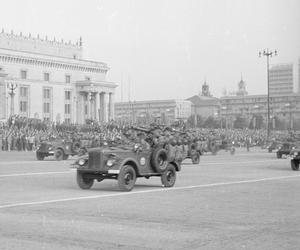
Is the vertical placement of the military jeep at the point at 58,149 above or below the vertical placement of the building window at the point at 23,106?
below

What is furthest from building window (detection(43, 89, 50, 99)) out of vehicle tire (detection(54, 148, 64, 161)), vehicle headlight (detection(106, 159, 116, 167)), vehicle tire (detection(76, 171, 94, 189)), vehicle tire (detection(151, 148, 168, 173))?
vehicle headlight (detection(106, 159, 116, 167))

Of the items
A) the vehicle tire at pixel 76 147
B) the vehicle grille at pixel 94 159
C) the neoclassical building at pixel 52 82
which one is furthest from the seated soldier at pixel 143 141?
the neoclassical building at pixel 52 82

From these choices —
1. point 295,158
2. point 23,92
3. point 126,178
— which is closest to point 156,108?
point 23,92

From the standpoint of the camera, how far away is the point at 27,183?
1983 cm

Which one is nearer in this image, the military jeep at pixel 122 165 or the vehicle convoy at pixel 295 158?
the military jeep at pixel 122 165

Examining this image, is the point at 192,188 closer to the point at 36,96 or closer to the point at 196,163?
the point at 196,163

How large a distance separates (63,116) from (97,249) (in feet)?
380

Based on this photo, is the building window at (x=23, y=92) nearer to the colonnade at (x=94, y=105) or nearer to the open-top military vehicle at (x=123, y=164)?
the colonnade at (x=94, y=105)

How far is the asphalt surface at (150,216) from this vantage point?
9.43 m

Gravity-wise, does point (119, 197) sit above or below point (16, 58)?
below

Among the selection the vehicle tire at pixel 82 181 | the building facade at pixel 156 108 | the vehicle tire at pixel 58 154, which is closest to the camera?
the vehicle tire at pixel 82 181

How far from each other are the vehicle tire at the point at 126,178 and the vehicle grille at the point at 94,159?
26.6 inches

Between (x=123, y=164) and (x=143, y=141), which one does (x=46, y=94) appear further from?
(x=123, y=164)

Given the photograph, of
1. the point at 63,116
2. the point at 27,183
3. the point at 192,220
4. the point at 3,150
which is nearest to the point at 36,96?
the point at 63,116
